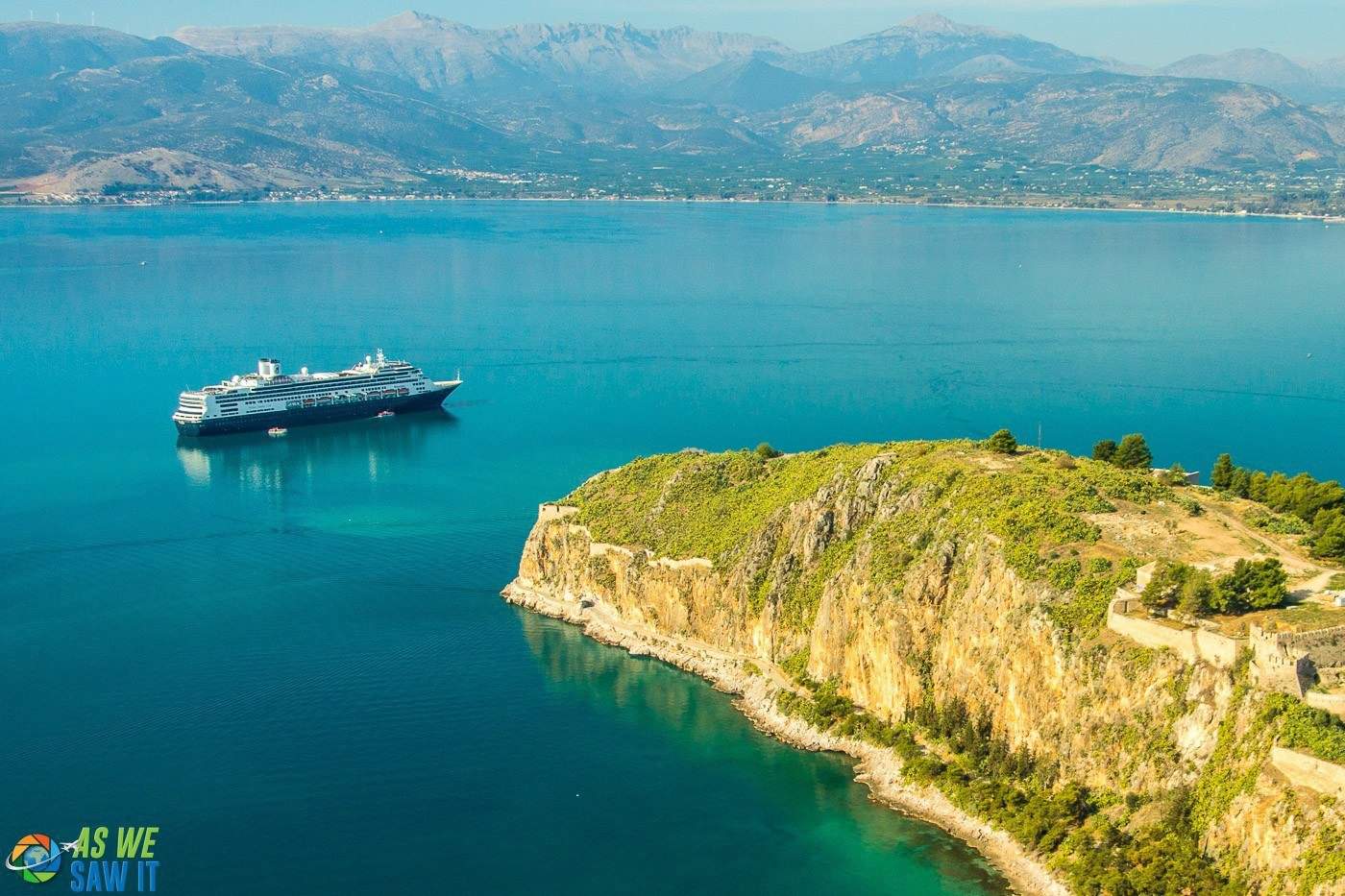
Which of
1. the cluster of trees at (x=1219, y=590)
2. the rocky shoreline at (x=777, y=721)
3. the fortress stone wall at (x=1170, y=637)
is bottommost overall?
the rocky shoreline at (x=777, y=721)

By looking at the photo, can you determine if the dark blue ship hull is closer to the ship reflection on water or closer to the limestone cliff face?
the ship reflection on water

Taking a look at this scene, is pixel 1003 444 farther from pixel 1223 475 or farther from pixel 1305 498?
pixel 1305 498

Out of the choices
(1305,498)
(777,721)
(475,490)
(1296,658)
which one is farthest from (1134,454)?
(475,490)

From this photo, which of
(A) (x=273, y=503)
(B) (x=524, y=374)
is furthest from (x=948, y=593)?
(B) (x=524, y=374)

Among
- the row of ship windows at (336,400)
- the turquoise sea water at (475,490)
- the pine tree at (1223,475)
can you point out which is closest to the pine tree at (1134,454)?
the pine tree at (1223,475)

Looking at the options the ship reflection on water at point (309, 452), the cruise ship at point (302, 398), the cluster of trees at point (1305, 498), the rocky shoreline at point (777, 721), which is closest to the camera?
the rocky shoreline at point (777, 721)

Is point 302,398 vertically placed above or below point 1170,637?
below

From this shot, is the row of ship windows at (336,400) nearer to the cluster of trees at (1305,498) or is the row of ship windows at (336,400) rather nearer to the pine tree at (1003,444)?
the pine tree at (1003,444)

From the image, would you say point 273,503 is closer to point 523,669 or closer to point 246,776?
point 523,669
